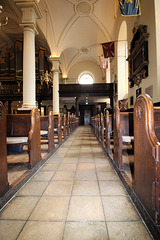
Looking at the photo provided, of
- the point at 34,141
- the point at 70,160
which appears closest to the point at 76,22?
the point at 70,160

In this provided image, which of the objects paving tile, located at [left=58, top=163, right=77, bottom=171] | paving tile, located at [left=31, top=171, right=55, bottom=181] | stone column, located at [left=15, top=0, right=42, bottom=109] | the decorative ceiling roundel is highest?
the decorative ceiling roundel

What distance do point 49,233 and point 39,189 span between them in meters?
0.71

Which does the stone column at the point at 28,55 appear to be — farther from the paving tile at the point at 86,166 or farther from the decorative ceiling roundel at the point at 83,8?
the decorative ceiling roundel at the point at 83,8

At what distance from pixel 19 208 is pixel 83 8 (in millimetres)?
12129

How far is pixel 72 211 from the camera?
133cm

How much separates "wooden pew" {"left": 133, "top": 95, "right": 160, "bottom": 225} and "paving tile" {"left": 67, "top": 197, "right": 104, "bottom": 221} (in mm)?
388

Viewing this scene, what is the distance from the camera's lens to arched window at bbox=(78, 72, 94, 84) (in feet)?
61.6

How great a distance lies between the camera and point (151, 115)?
1.19 m

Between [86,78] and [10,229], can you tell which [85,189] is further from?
[86,78]

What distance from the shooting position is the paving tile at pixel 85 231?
41.4 inches

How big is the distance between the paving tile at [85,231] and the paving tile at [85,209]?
0.19 feet

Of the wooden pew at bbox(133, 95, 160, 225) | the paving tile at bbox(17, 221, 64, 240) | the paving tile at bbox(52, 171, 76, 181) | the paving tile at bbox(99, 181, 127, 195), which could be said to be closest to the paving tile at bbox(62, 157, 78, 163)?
the paving tile at bbox(52, 171, 76, 181)

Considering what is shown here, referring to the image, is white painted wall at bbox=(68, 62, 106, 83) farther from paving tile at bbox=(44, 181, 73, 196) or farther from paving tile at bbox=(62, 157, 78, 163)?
paving tile at bbox=(44, 181, 73, 196)

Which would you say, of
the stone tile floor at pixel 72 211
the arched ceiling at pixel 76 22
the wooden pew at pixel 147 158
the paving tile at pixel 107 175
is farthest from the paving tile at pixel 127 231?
the arched ceiling at pixel 76 22
